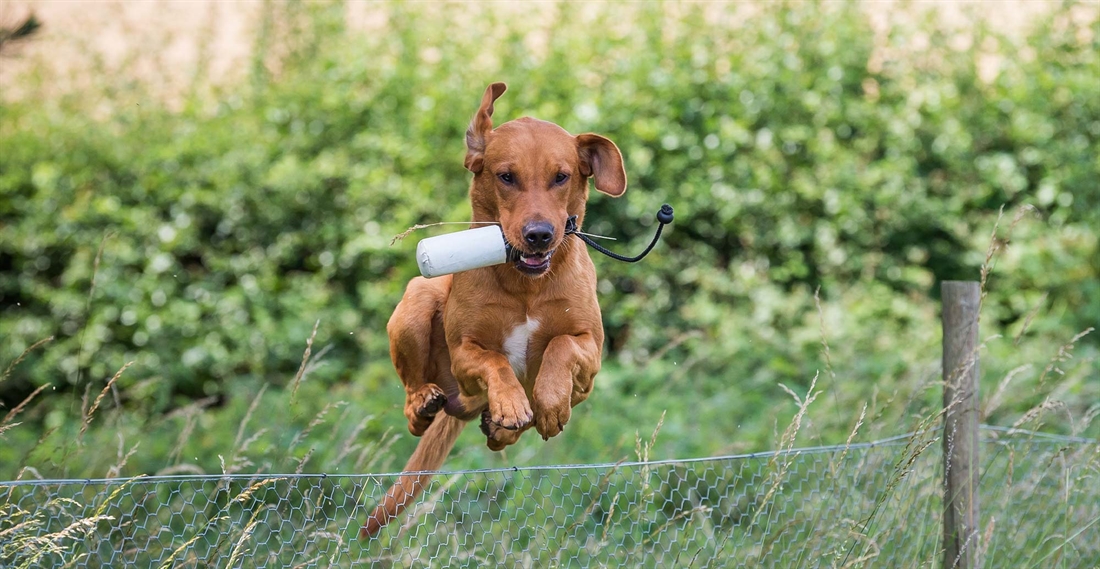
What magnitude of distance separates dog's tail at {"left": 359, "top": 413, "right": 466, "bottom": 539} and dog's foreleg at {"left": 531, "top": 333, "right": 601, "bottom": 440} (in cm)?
49

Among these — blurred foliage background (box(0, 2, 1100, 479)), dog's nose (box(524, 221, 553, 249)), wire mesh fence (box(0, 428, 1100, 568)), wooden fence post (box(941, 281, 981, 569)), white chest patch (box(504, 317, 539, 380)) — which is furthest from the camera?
blurred foliage background (box(0, 2, 1100, 479))

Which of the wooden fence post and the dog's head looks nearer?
the dog's head

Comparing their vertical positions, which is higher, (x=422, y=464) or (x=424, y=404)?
(x=424, y=404)

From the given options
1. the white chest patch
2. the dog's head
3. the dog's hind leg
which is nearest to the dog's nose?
the dog's head

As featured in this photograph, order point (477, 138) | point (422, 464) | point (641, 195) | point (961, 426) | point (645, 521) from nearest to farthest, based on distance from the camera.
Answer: point (477, 138) → point (422, 464) → point (961, 426) → point (645, 521) → point (641, 195)

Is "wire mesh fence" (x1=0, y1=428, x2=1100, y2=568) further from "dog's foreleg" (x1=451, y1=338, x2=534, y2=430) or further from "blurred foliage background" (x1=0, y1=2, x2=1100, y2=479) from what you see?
"blurred foliage background" (x1=0, y1=2, x2=1100, y2=479)

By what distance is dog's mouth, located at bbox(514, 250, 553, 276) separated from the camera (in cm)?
235

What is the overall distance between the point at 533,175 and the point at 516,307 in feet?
1.12

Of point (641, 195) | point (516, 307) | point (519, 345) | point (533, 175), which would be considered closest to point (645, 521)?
point (519, 345)

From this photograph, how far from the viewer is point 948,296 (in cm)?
380

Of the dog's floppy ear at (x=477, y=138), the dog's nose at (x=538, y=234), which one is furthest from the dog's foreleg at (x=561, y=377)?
the dog's floppy ear at (x=477, y=138)

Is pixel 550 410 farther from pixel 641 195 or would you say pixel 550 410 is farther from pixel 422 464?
pixel 641 195

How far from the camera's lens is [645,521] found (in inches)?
149

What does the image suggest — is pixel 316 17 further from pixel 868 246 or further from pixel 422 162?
pixel 868 246
